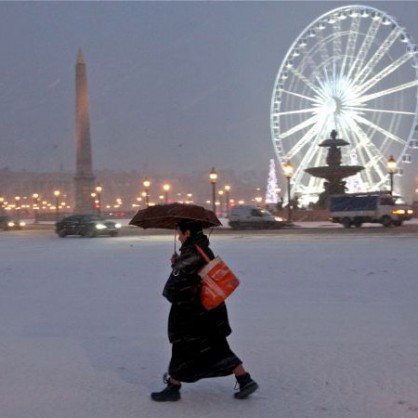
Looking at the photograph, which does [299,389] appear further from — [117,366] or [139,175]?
[139,175]

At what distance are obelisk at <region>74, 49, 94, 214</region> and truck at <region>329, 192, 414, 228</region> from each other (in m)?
26.0

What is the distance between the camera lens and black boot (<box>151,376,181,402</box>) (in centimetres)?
505

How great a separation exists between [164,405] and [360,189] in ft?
170

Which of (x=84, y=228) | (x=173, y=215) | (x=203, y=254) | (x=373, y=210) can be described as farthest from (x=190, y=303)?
(x=373, y=210)

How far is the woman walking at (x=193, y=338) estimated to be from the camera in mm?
5027

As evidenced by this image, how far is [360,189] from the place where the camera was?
180 feet

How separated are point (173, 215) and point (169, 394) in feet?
4.47

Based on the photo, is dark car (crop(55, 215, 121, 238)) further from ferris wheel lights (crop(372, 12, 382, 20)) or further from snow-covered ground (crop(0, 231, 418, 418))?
ferris wheel lights (crop(372, 12, 382, 20))

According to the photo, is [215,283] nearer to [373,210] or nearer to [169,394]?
[169,394]

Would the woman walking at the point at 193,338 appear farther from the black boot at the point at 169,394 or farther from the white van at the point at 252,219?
the white van at the point at 252,219

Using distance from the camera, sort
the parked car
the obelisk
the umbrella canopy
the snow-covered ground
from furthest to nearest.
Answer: the obelisk → the parked car → the umbrella canopy → the snow-covered ground

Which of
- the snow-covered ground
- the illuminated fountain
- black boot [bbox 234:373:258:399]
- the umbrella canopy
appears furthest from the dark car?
black boot [bbox 234:373:258:399]

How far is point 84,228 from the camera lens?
3155cm

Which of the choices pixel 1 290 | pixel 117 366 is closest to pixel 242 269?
pixel 1 290
